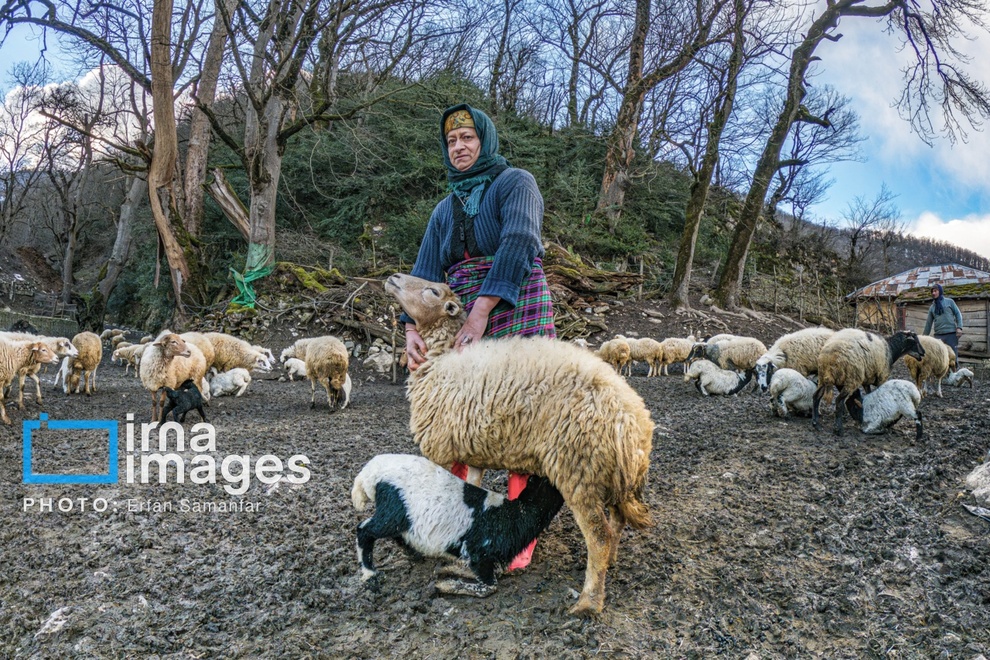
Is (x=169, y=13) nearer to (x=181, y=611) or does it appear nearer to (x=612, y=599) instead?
(x=181, y=611)

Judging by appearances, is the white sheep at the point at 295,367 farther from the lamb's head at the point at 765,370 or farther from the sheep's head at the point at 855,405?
the sheep's head at the point at 855,405

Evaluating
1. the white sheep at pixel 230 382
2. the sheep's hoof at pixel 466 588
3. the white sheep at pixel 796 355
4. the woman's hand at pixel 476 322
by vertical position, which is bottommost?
the white sheep at pixel 230 382

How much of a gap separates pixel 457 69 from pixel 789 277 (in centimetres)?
1805

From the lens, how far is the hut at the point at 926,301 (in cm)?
1579

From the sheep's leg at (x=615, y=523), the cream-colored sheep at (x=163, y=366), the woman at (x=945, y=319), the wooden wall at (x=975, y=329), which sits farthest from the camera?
the wooden wall at (x=975, y=329)

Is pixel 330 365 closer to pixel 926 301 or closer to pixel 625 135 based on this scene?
pixel 625 135

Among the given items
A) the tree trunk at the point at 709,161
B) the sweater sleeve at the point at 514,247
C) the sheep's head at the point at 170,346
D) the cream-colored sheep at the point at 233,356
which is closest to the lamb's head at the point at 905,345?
the sweater sleeve at the point at 514,247

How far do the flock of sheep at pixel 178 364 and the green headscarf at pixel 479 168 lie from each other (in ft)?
17.1

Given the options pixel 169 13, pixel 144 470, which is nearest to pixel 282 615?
pixel 144 470

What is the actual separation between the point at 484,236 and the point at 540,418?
999mm

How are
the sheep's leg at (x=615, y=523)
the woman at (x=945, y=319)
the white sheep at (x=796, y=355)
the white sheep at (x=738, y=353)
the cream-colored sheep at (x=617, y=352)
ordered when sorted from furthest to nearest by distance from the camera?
1. the cream-colored sheep at (x=617, y=352)
2. the woman at (x=945, y=319)
3. the white sheep at (x=738, y=353)
4. the white sheep at (x=796, y=355)
5. the sheep's leg at (x=615, y=523)

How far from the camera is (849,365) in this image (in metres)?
5.68

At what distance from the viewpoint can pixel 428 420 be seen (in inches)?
113

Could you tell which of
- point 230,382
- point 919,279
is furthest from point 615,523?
point 919,279
